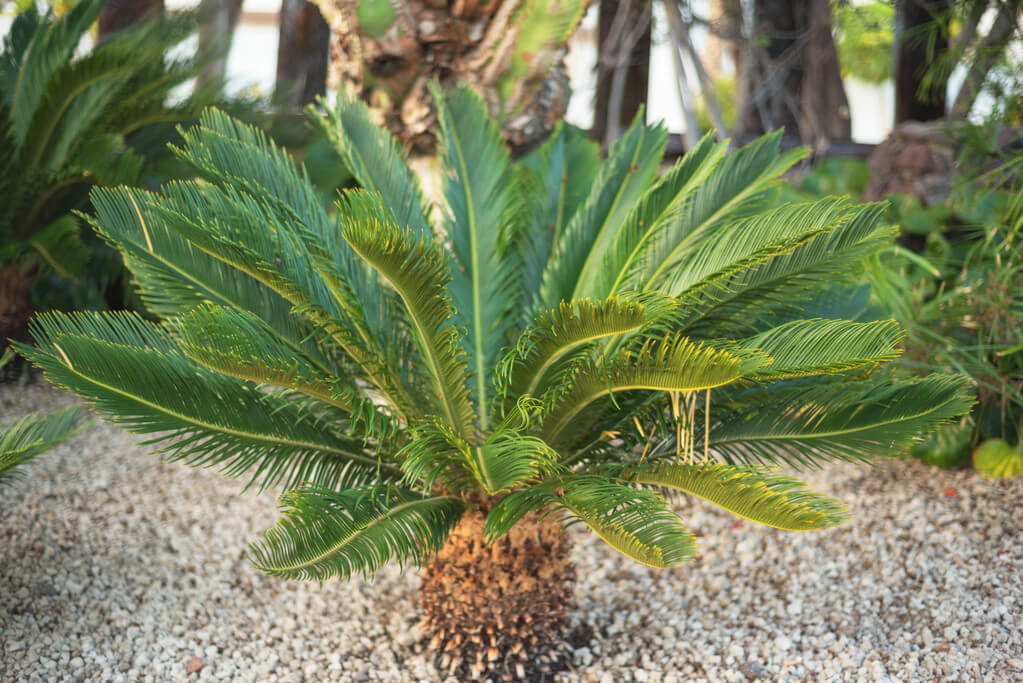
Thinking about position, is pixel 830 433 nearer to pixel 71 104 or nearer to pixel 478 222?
pixel 478 222

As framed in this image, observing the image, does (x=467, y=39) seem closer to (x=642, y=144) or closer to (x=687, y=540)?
(x=642, y=144)

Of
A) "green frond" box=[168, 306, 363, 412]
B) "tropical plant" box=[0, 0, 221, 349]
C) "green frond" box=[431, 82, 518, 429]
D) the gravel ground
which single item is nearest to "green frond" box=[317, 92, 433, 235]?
"green frond" box=[431, 82, 518, 429]

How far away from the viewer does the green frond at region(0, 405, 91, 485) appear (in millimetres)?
2109

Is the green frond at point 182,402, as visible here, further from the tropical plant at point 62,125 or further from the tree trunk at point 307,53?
the tree trunk at point 307,53

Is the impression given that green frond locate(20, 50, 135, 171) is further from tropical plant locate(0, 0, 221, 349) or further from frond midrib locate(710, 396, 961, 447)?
frond midrib locate(710, 396, 961, 447)

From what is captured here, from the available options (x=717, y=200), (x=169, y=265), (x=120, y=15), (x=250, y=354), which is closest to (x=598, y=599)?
(x=717, y=200)

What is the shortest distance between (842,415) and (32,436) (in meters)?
2.33

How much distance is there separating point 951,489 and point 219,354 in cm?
317

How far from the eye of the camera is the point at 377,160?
2.74 m

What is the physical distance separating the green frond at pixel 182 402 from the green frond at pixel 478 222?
0.50m

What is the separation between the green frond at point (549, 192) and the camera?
2.86 meters

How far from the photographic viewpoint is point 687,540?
1.97 m

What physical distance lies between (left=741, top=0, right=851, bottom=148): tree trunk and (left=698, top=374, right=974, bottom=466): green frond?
501 centimetres

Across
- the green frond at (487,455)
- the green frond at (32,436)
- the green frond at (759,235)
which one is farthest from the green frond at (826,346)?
the green frond at (32,436)
